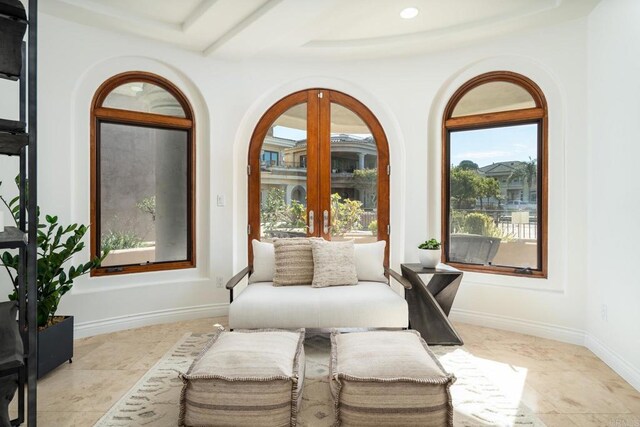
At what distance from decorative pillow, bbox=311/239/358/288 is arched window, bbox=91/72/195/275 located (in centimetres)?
149

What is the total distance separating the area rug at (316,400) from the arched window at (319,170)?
1648mm

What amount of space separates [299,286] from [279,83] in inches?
88.6

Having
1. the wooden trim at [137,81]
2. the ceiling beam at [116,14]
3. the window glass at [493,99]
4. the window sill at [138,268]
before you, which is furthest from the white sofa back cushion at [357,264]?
the ceiling beam at [116,14]

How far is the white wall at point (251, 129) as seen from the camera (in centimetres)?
340

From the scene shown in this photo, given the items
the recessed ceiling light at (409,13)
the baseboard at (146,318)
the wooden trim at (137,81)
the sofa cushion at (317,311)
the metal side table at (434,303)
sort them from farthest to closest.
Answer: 1. the wooden trim at (137,81)
2. the baseboard at (146,318)
3. the metal side table at (434,303)
4. the recessed ceiling light at (409,13)
5. the sofa cushion at (317,311)

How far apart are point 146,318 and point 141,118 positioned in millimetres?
1976

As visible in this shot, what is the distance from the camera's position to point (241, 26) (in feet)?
11.1

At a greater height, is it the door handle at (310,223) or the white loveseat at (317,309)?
the door handle at (310,223)

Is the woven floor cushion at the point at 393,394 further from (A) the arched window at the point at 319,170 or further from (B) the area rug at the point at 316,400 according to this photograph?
(A) the arched window at the point at 319,170

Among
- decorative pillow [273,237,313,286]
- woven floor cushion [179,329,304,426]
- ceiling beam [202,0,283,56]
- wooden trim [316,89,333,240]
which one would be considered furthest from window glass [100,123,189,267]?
woven floor cushion [179,329,304,426]

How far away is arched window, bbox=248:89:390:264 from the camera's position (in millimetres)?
4293

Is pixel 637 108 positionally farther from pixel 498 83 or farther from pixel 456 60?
pixel 456 60

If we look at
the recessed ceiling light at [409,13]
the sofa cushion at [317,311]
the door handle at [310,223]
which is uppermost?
the recessed ceiling light at [409,13]

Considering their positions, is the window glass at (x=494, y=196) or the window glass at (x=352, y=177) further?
the window glass at (x=352, y=177)
